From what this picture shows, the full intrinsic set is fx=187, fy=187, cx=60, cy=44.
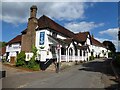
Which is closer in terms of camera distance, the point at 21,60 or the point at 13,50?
the point at 21,60

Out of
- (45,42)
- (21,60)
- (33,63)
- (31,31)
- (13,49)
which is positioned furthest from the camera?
(13,49)

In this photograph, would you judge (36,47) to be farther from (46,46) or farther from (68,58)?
(68,58)

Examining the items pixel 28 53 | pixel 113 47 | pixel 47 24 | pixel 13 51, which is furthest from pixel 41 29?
pixel 113 47

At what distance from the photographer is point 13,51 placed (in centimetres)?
4575

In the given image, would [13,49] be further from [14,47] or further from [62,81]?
[62,81]

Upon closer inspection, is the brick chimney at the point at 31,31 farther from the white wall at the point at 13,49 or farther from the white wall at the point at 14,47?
the white wall at the point at 13,49

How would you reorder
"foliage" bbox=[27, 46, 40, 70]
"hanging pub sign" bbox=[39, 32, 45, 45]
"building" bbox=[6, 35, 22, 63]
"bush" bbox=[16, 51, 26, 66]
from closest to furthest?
1. "foliage" bbox=[27, 46, 40, 70]
2. "bush" bbox=[16, 51, 26, 66]
3. "hanging pub sign" bbox=[39, 32, 45, 45]
4. "building" bbox=[6, 35, 22, 63]

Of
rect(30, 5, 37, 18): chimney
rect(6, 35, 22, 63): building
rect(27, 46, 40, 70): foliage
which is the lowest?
rect(27, 46, 40, 70): foliage

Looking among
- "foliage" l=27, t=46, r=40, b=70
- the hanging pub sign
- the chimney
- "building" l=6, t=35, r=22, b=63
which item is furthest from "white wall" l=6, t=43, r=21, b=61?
"foliage" l=27, t=46, r=40, b=70

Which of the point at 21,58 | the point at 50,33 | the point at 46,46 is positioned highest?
the point at 50,33

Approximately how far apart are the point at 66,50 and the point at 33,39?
6627 millimetres

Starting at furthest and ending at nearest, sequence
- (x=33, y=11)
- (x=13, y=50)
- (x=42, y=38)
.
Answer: (x=13, y=50)
(x=33, y=11)
(x=42, y=38)

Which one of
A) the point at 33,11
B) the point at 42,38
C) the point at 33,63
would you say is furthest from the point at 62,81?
the point at 33,11

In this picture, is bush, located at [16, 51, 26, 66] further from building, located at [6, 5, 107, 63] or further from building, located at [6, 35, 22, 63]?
building, located at [6, 35, 22, 63]
